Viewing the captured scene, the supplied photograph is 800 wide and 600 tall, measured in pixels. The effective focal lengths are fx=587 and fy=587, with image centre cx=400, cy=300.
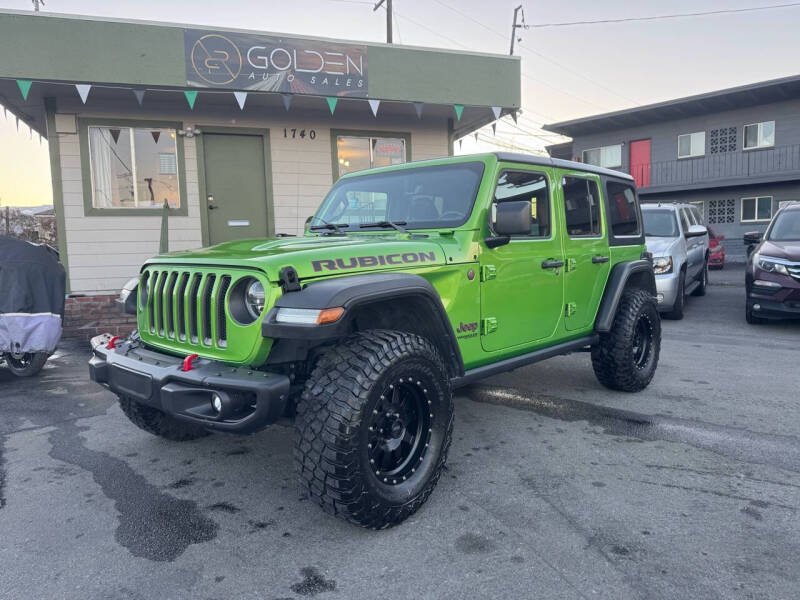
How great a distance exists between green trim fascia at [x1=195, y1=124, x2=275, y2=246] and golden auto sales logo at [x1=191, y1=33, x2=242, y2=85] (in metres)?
1.08

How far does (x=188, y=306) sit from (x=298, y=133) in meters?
7.19

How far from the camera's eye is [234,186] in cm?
930

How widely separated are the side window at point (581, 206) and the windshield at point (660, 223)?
5.06 m

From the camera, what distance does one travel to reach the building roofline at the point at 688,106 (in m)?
21.5

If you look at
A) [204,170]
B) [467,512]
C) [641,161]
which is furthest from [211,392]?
[641,161]

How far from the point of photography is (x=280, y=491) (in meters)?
3.21

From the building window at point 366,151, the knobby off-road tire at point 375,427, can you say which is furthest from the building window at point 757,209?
the knobby off-road tire at point 375,427

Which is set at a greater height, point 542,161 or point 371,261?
point 542,161

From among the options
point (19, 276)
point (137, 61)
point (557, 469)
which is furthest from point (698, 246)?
point (19, 276)

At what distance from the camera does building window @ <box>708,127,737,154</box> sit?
931 inches

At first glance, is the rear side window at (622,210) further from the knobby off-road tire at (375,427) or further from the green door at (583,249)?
the knobby off-road tire at (375,427)

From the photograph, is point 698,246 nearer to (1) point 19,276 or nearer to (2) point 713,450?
(2) point 713,450

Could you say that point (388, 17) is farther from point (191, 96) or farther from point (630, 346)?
point (630, 346)

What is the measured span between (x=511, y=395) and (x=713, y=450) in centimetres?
167
